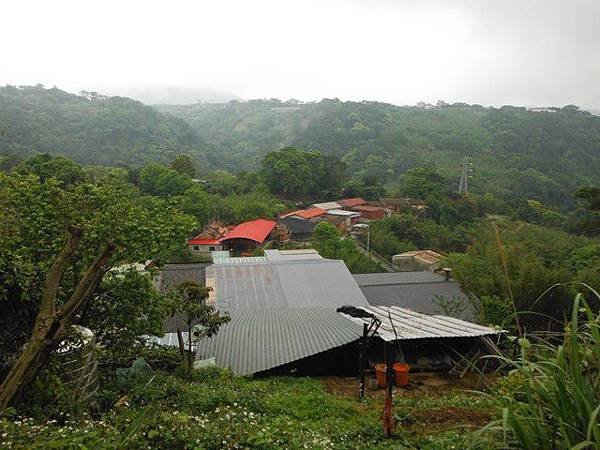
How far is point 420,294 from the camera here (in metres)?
16.4

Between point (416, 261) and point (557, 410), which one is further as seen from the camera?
point (416, 261)

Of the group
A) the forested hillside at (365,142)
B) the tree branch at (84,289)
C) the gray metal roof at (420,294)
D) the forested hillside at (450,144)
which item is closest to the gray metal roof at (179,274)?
the gray metal roof at (420,294)

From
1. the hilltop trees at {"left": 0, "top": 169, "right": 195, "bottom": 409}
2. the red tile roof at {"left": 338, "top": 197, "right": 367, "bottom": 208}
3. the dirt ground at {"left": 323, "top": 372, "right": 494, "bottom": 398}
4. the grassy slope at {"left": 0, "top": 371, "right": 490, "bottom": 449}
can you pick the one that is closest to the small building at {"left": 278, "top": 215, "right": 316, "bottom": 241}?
the red tile roof at {"left": 338, "top": 197, "right": 367, "bottom": 208}

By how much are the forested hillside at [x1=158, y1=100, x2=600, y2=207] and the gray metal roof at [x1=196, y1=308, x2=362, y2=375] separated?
4631 cm

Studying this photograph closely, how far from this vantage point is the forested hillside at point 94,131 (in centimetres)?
5803

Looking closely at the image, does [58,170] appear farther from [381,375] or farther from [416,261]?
[381,375]

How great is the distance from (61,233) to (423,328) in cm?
662

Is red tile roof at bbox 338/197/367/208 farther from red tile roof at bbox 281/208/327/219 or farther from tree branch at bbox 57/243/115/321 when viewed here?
tree branch at bbox 57/243/115/321

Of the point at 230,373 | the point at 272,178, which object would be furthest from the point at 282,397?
the point at 272,178

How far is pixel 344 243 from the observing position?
Answer: 27422mm

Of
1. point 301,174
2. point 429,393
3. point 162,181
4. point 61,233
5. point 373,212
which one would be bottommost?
point 373,212

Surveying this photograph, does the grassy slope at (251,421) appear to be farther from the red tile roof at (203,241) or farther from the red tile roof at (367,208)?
the red tile roof at (367,208)

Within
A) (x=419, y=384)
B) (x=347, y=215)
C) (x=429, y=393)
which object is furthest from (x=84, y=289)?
(x=347, y=215)

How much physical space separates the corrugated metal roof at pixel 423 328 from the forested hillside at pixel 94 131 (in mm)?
50984
